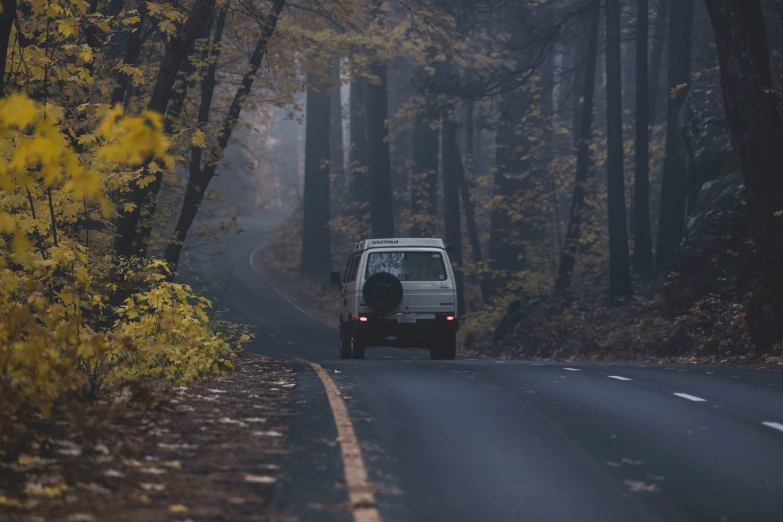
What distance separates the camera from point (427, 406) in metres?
10.8

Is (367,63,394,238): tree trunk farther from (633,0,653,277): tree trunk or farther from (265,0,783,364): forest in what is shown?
(633,0,653,277): tree trunk

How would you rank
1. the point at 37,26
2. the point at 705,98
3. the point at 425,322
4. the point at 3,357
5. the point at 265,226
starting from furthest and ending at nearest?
the point at 265,226
the point at 705,98
the point at 425,322
the point at 37,26
the point at 3,357

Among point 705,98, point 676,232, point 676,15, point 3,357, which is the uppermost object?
point 676,15

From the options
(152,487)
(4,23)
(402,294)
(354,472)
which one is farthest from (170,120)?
(152,487)

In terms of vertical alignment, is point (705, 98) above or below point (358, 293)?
above

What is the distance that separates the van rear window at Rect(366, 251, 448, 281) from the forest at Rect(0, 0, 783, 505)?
2.72m

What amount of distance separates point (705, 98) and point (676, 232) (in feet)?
13.3

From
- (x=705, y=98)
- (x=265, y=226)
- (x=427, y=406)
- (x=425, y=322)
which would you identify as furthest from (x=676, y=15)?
(x=265, y=226)

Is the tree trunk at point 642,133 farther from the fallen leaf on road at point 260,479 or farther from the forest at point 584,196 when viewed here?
the fallen leaf on road at point 260,479

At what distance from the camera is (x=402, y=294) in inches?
768

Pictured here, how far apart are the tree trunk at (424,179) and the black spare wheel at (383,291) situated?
21.4 meters

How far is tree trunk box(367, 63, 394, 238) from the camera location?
135 ft

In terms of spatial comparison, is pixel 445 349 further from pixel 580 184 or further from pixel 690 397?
pixel 580 184

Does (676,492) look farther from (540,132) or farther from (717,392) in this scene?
(540,132)
